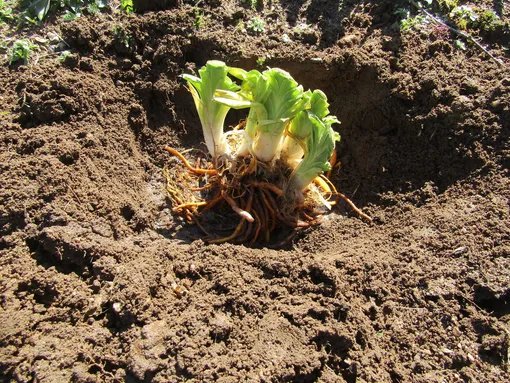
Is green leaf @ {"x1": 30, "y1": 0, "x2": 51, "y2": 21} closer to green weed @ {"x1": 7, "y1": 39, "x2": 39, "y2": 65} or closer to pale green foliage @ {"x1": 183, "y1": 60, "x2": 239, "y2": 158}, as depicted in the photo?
green weed @ {"x1": 7, "y1": 39, "x2": 39, "y2": 65}

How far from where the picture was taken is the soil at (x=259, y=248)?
6.24ft

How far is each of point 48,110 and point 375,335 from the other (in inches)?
90.0

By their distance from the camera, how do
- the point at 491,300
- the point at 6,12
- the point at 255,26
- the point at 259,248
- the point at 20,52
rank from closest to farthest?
the point at 491,300 → the point at 259,248 → the point at 20,52 → the point at 6,12 → the point at 255,26

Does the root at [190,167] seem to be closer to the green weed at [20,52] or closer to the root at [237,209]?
the root at [237,209]

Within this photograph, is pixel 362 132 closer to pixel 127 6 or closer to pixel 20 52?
pixel 127 6

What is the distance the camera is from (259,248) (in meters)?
2.77

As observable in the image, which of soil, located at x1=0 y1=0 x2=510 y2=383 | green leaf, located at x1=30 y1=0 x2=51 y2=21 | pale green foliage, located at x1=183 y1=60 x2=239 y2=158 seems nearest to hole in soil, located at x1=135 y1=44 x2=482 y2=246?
soil, located at x1=0 y1=0 x2=510 y2=383

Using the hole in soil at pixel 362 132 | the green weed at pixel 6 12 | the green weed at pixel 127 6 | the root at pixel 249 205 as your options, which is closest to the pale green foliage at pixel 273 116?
the root at pixel 249 205

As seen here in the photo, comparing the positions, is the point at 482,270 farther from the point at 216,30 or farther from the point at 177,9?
the point at 177,9

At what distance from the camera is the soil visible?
190cm

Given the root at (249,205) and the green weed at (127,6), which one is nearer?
the root at (249,205)

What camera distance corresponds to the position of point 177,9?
3.31 meters

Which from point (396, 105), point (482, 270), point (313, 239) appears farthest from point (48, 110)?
point (482, 270)

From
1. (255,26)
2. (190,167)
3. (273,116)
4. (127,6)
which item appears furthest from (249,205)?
(127,6)
